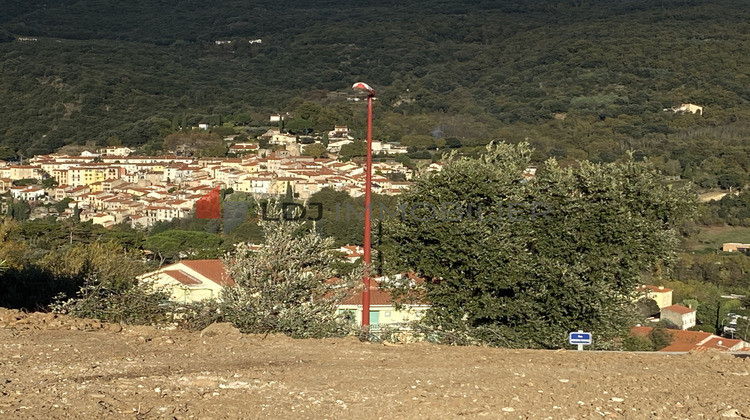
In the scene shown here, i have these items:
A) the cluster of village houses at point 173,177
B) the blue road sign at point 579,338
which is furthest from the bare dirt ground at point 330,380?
the cluster of village houses at point 173,177

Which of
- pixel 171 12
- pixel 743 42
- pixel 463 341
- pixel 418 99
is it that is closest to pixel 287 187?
pixel 463 341

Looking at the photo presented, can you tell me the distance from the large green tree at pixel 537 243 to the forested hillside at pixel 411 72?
144ft

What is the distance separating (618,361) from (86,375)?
3.23 meters

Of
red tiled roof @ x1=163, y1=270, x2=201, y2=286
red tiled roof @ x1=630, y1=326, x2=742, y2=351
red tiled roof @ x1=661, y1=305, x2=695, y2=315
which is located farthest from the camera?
red tiled roof @ x1=661, y1=305, x2=695, y2=315

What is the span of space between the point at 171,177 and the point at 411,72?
212ft

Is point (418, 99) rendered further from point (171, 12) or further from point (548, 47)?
point (171, 12)

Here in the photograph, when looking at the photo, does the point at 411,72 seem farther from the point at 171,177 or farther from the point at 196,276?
the point at 196,276

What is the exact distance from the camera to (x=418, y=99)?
103 meters

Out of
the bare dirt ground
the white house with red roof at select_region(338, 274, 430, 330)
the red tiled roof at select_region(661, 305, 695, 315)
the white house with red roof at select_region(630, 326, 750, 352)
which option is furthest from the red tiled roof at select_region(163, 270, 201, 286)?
the red tiled roof at select_region(661, 305, 695, 315)

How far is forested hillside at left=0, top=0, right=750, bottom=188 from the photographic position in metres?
77.2

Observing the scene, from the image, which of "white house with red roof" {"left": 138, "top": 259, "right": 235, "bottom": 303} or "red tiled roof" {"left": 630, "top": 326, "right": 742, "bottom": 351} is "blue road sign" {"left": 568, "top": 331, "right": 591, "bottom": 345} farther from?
"red tiled roof" {"left": 630, "top": 326, "right": 742, "bottom": 351}

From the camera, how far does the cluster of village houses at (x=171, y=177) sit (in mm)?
49344

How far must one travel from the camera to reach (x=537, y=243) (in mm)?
9602

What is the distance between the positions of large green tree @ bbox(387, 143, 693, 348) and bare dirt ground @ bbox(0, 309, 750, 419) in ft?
8.18
